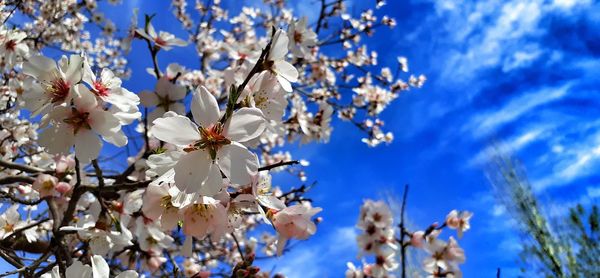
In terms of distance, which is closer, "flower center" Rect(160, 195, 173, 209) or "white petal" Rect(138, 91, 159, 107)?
"flower center" Rect(160, 195, 173, 209)

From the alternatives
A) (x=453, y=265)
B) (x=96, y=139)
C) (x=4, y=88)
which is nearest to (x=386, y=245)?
(x=453, y=265)

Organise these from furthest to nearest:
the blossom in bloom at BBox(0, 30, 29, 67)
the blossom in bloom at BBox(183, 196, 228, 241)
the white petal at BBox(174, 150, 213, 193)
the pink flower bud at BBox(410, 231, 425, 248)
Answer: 1. the pink flower bud at BBox(410, 231, 425, 248)
2. the blossom in bloom at BBox(0, 30, 29, 67)
3. the blossom in bloom at BBox(183, 196, 228, 241)
4. the white petal at BBox(174, 150, 213, 193)

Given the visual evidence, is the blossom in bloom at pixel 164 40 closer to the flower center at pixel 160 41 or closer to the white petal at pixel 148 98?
the flower center at pixel 160 41

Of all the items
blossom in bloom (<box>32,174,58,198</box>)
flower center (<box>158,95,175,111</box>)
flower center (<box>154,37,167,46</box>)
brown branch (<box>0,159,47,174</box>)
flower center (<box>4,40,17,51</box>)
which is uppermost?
flower center (<box>4,40,17,51</box>)

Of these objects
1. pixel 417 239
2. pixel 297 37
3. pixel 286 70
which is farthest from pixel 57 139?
pixel 417 239

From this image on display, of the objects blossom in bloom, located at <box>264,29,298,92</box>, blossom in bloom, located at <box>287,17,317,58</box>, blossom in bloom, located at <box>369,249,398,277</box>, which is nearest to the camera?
blossom in bloom, located at <box>264,29,298,92</box>

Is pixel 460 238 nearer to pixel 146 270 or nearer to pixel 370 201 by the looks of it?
pixel 370 201

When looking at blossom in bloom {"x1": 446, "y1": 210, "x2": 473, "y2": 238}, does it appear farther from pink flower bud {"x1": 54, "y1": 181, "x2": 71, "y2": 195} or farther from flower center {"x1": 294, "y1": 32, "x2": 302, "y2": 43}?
pink flower bud {"x1": 54, "y1": 181, "x2": 71, "y2": 195}

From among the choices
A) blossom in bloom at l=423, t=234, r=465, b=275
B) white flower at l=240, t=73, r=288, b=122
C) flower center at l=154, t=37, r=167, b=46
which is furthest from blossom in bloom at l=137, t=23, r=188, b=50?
→ blossom in bloom at l=423, t=234, r=465, b=275

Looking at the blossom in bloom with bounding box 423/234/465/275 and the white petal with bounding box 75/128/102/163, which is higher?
the blossom in bloom with bounding box 423/234/465/275
